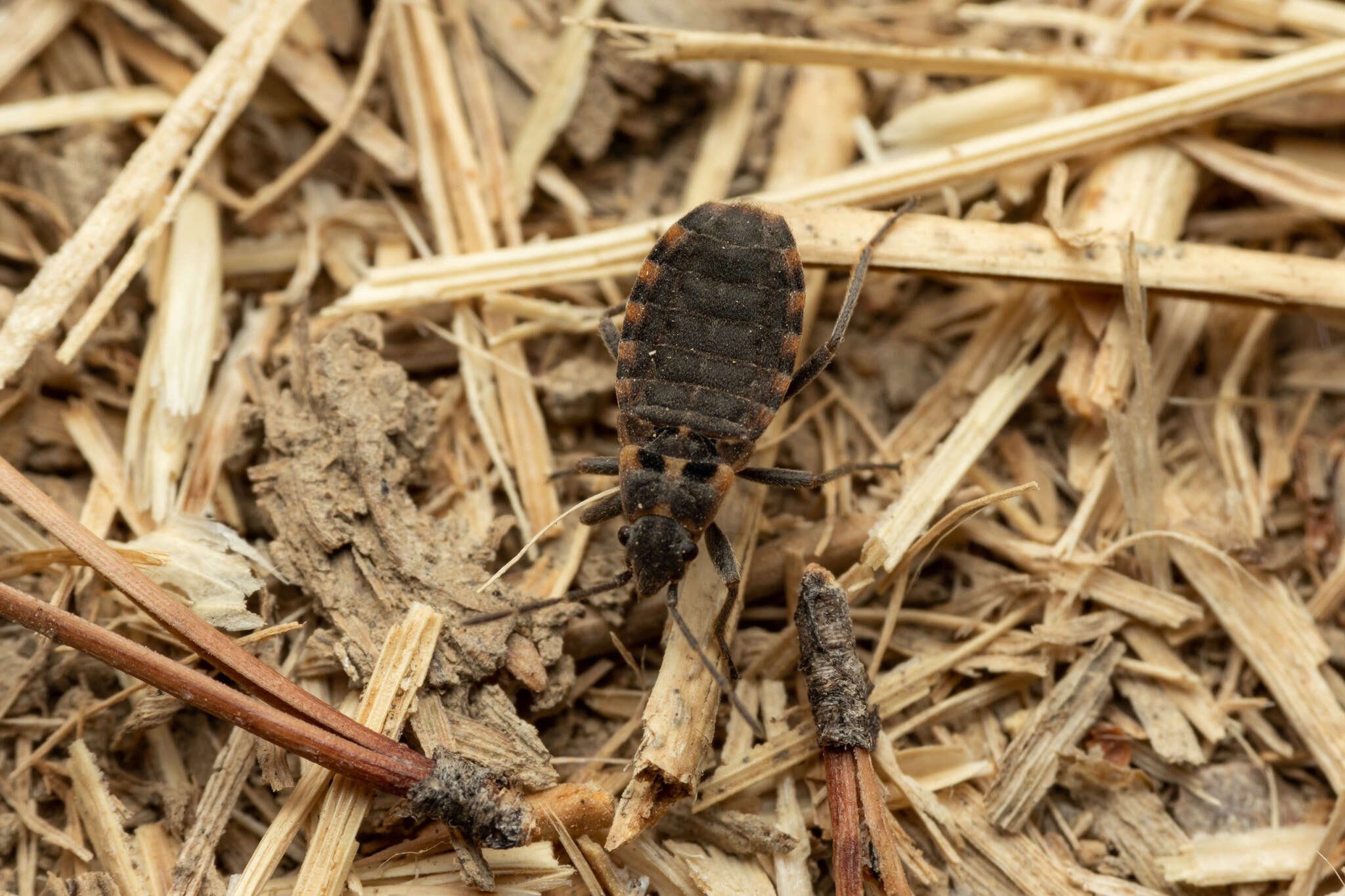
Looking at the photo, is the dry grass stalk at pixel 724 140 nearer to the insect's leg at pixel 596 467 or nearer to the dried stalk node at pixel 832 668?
the insect's leg at pixel 596 467

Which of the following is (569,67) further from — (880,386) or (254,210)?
Answer: (880,386)

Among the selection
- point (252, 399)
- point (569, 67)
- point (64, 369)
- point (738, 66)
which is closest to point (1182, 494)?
point (738, 66)

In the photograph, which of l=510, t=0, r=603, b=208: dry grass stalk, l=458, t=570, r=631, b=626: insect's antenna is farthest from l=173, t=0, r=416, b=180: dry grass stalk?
l=458, t=570, r=631, b=626: insect's antenna

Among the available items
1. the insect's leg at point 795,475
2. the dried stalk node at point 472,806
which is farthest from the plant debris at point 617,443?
the insect's leg at point 795,475

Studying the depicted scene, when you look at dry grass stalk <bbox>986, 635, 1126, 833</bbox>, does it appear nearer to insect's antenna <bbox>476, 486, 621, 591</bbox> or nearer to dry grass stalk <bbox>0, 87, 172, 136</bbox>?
insect's antenna <bbox>476, 486, 621, 591</bbox>

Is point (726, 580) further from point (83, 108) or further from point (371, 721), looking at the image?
point (83, 108)
